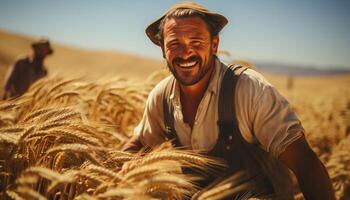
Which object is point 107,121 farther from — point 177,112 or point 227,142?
point 227,142

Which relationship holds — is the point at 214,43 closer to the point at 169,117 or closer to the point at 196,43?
the point at 196,43

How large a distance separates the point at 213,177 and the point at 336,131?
230 cm

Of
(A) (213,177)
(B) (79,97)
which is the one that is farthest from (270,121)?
(B) (79,97)

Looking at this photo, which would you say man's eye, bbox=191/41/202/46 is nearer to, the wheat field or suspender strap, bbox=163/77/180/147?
suspender strap, bbox=163/77/180/147

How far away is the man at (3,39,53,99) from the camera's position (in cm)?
498

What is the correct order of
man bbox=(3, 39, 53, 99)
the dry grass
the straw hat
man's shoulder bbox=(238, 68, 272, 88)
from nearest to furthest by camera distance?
1. the dry grass
2. man's shoulder bbox=(238, 68, 272, 88)
3. man bbox=(3, 39, 53, 99)
4. the straw hat

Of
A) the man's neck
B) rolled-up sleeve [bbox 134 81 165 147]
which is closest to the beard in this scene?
rolled-up sleeve [bbox 134 81 165 147]

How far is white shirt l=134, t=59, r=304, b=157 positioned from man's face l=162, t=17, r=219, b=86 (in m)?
0.12

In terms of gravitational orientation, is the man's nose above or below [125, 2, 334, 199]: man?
above

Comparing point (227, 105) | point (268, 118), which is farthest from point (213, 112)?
point (268, 118)

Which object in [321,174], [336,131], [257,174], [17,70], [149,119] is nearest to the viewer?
[321,174]

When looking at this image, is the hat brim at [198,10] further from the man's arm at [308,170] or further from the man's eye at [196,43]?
the man's arm at [308,170]

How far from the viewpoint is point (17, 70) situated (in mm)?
5086

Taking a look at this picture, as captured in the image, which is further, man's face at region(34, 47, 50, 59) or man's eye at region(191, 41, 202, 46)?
man's face at region(34, 47, 50, 59)
